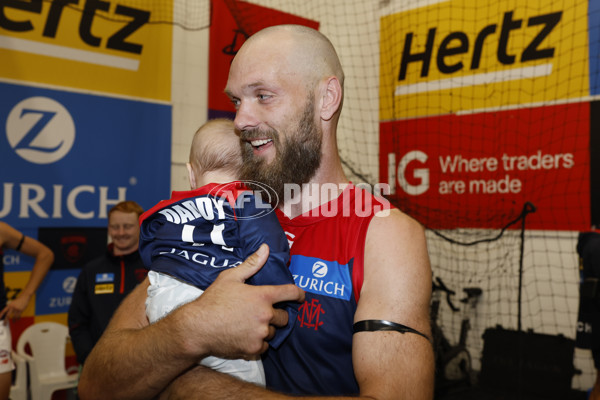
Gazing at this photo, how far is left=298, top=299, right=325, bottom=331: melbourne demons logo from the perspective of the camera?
4.21 feet

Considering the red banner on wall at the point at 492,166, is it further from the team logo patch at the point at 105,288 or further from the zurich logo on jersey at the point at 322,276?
the zurich logo on jersey at the point at 322,276

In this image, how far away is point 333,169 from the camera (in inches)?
60.9

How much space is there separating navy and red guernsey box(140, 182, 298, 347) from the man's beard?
0.27 feet

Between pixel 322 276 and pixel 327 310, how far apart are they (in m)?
0.09

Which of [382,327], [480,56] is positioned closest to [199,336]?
[382,327]

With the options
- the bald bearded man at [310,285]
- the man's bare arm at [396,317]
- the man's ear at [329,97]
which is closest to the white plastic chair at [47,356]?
the bald bearded man at [310,285]

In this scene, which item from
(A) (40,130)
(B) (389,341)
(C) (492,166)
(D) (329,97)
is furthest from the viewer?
(C) (492,166)

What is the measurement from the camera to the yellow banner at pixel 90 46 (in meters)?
3.71

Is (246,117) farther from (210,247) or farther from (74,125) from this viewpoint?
(74,125)

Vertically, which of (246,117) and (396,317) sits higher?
(246,117)

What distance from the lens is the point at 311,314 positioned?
1.30m

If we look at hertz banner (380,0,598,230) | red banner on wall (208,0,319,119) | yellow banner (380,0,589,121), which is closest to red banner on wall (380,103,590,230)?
hertz banner (380,0,598,230)

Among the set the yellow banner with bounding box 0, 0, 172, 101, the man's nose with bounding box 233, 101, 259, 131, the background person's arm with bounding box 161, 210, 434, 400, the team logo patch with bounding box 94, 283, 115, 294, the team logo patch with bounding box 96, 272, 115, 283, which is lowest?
the team logo patch with bounding box 94, 283, 115, 294

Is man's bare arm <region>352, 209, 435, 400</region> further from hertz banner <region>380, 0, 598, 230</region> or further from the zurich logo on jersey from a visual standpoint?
hertz banner <region>380, 0, 598, 230</region>
